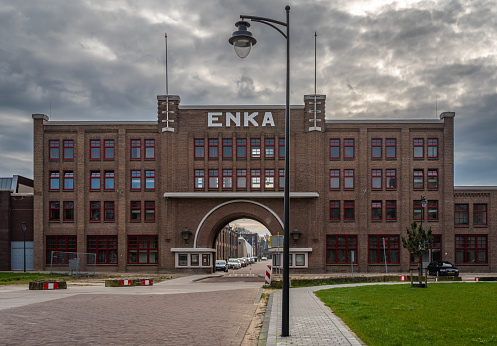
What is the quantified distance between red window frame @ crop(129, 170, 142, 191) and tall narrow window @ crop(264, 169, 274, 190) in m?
12.6

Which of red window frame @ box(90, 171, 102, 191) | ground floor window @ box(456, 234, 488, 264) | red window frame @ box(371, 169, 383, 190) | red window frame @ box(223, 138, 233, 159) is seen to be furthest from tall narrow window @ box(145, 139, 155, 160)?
ground floor window @ box(456, 234, 488, 264)

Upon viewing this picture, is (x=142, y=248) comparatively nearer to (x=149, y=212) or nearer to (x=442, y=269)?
(x=149, y=212)

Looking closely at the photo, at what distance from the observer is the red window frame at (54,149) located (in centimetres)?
5328

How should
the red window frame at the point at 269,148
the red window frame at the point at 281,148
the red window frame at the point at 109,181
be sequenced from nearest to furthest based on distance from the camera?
the red window frame at the point at 281,148 < the red window frame at the point at 269,148 < the red window frame at the point at 109,181

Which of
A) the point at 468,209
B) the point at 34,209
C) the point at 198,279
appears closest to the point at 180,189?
the point at 198,279

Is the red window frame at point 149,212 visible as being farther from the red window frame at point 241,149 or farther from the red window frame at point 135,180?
the red window frame at point 241,149

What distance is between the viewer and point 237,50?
586 inches

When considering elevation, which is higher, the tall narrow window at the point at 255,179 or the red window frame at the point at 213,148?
the red window frame at the point at 213,148

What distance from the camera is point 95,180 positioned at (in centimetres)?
5338

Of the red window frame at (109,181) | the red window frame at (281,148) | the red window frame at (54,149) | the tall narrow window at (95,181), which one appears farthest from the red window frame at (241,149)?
the red window frame at (54,149)

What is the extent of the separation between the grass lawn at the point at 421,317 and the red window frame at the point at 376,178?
2915 cm

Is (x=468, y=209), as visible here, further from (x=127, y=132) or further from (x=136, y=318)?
(x=136, y=318)

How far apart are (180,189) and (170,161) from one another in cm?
296

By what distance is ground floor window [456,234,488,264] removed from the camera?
52.3 metres
